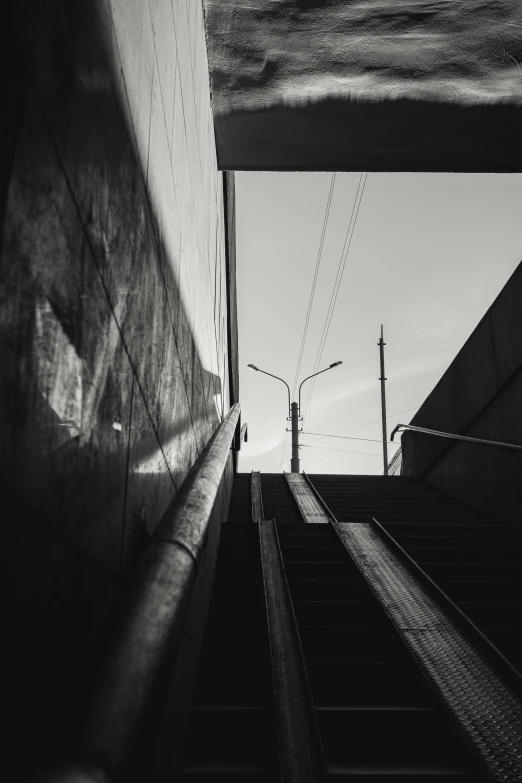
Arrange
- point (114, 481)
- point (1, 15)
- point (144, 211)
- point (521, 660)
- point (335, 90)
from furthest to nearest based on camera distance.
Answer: point (335, 90) < point (521, 660) < point (144, 211) < point (114, 481) < point (1, 15)

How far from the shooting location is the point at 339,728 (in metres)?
2.29

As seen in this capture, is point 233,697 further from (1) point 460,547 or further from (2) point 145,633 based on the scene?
(1) point 460,547

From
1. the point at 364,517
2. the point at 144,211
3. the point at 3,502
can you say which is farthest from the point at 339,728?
the point at 364,517

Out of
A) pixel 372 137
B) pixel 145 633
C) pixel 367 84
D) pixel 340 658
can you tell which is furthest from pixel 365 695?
pixel 372 137

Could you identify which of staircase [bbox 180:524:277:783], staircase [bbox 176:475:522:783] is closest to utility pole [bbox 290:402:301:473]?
staircase [bbox 176:475:522:783]

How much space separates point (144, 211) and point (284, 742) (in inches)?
81.3

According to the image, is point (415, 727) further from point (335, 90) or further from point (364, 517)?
point (335, 90)

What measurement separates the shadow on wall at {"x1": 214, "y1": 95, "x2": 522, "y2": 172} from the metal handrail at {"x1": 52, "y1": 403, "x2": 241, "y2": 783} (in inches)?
211

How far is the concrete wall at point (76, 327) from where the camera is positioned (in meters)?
0.97

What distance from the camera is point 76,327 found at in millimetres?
1294

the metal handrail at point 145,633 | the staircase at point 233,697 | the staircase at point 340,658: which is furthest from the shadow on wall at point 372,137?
the metal handrail at point 145,633

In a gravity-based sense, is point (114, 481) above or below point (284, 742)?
above

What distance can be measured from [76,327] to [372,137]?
19.1 feet

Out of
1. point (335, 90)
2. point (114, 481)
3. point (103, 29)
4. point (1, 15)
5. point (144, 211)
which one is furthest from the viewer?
point (335, 90)
